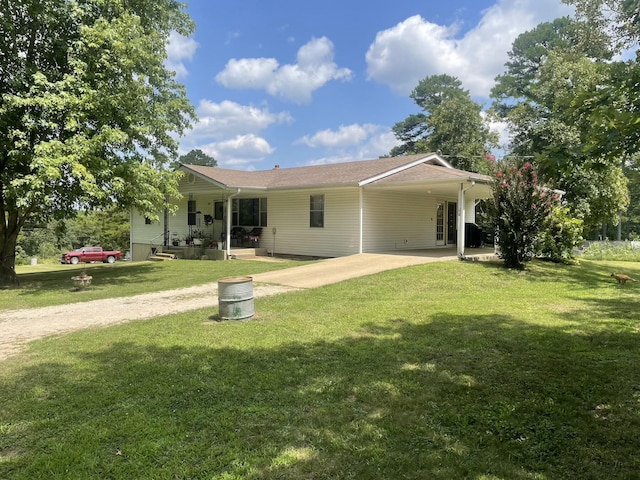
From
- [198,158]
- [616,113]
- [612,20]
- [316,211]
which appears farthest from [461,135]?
[198,158]

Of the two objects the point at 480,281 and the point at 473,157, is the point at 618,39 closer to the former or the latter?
the point at 473,157

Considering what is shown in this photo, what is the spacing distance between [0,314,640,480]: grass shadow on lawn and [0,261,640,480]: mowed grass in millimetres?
15

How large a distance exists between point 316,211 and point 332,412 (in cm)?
1376

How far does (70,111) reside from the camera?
9.87m

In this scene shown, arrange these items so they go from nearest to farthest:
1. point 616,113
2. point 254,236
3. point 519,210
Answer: point 616,113 → point 519,210 → point 254,236

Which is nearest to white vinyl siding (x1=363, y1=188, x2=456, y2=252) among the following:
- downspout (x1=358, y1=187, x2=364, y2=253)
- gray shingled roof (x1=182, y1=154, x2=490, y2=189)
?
downspout (x1=358, y1=187, x2=364, y2=253)

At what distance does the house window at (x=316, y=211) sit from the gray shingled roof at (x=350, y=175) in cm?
70

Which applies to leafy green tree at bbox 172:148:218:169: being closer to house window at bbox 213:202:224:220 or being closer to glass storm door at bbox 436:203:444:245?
house window at bbox 213:202:224:220

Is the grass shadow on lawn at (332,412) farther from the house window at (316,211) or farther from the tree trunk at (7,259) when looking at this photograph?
the house window at (316,211)

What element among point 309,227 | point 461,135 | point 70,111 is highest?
point 461,135

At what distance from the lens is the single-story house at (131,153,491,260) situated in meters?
15.5

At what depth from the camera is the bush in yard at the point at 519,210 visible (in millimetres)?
11492

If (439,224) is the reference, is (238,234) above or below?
below

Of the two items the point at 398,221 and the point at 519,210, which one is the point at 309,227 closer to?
the point at 398,221
